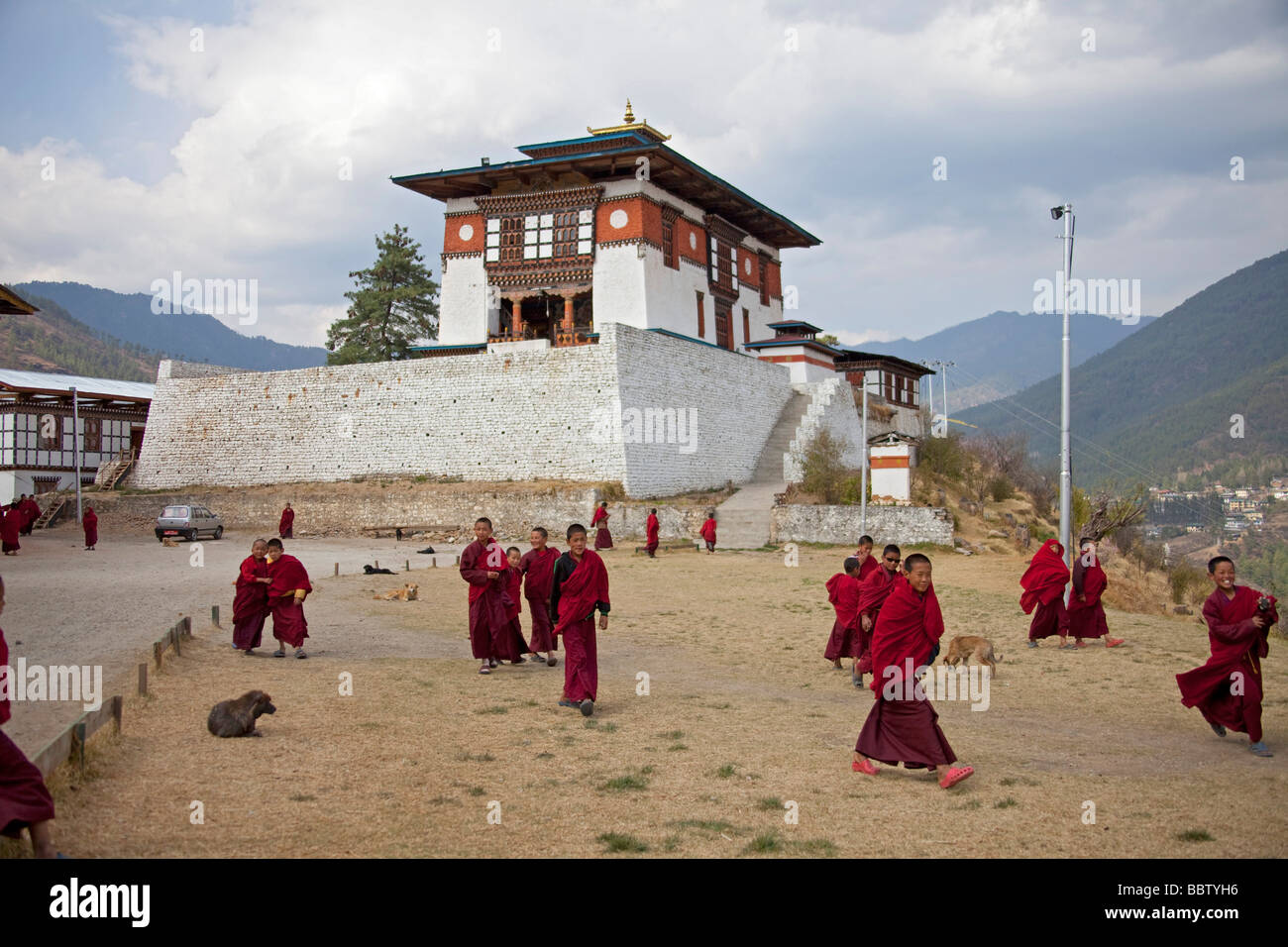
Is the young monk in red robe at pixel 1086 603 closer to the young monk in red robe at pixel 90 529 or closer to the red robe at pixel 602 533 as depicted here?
the red robe at pixel 602 533

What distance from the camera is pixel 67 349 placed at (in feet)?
389

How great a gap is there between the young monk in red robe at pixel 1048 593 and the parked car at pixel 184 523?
2471 centimetres

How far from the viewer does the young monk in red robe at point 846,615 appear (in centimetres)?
1071

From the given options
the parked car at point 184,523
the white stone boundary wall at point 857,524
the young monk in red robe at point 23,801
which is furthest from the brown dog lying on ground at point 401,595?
the parked car at point 184,523

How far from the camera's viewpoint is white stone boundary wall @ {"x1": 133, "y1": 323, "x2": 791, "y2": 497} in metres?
28.6

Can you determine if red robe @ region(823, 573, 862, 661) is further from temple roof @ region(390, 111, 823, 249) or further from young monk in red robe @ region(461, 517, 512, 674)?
temple roof @ region(390, 111, 823, 249)

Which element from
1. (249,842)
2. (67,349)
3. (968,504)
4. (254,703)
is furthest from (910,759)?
(67,349)

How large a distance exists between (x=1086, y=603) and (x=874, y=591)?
4.63 meters

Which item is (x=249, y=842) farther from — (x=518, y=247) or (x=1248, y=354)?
(x=1248, y=354)

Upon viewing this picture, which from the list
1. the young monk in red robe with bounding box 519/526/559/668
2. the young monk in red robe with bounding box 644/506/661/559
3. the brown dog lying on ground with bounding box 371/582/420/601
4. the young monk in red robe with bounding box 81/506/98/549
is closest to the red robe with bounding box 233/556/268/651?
the young monk in red robe with bounding box 519/526/559/668

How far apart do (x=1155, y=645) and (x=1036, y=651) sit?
1.82 meters

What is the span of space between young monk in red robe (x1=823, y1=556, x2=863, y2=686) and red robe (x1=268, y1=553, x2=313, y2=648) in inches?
242

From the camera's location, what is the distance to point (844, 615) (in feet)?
36.0

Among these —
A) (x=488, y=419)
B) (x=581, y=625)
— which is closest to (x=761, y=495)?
(x=488, y=419)
